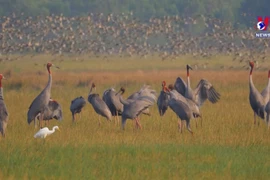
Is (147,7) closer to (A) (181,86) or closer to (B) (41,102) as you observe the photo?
(A) (181,86)

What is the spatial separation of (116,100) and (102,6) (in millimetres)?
48082

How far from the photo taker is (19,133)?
533 inches

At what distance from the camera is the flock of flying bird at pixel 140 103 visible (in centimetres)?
1355

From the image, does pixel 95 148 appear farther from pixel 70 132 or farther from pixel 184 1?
pixel 184 1

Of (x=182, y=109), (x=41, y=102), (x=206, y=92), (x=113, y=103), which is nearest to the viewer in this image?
(x=182, y=109)

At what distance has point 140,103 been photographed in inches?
564

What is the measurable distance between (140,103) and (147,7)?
169ft

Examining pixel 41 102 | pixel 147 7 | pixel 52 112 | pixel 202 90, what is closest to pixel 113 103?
pixel 52 112

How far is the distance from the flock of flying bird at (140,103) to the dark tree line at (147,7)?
41241 mm

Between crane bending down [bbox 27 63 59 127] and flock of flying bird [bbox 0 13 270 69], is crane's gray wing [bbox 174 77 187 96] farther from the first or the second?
flock of flying bird [bbox 0 13 270 69]

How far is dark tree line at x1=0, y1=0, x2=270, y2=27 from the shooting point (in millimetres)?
58250

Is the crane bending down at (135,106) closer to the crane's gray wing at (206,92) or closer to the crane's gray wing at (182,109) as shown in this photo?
the crane's gray wing at (182,109)

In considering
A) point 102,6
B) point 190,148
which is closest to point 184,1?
point 102,6

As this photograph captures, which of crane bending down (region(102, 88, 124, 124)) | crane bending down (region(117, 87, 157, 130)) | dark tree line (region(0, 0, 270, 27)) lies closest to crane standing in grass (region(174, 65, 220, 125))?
crane bending down (region(102, 88, 124, 124))
